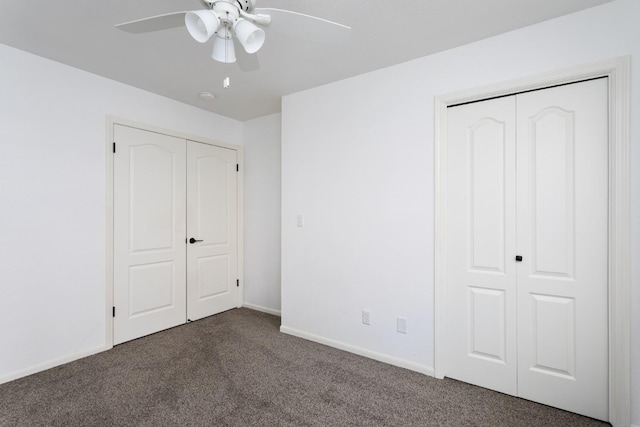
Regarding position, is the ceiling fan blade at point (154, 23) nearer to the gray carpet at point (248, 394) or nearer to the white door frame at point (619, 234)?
the gray carpet at point (248, 394)

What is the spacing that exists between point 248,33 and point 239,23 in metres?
→ 0.07

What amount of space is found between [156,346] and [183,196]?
156 centimetres

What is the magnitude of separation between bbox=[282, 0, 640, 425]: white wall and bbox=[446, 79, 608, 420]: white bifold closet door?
16 cm

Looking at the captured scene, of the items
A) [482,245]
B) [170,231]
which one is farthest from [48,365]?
[482,245]

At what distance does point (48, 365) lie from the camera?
2.51 meters

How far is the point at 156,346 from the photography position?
2.94 m

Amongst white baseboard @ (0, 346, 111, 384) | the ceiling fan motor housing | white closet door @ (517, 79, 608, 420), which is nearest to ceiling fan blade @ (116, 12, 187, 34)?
the ceiling fan motor housing

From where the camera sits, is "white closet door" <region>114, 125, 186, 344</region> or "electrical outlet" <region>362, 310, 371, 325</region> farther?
"white closet door" <region>114, 125, 186, 344</region>

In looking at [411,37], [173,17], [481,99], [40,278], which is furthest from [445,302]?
[40,278]

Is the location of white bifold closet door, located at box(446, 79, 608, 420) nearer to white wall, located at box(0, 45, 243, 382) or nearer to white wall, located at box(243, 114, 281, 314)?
white wall, located at box(243, 114, 281, 314)

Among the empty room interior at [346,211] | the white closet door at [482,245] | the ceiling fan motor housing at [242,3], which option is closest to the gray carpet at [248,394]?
the empty room interior at [346,211]

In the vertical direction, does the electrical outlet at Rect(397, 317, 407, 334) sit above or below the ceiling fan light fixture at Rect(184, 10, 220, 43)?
below

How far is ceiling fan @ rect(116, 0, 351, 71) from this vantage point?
1352 mm

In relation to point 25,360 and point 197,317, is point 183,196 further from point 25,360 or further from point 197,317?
point 25,360
